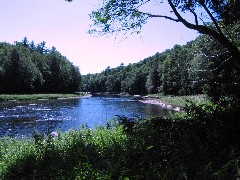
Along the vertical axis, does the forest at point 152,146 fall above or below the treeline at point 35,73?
below

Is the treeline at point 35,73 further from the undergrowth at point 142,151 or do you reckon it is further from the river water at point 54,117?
the undergrowth at point 142,151

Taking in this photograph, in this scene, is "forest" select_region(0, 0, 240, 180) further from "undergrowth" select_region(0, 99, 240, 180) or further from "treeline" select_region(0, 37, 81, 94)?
"treeline" select_region(0, 37, 81, 94)

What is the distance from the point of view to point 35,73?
101125 mm

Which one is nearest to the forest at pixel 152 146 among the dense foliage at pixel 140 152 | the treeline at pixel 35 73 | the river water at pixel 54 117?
the dense foliage at pixel 140 152

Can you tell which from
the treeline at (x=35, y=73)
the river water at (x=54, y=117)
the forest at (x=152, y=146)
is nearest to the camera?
the forest at (x=152, y=146)

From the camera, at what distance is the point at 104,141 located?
11180 mm

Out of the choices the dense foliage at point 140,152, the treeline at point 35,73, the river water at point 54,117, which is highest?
the treeline at point 35,73

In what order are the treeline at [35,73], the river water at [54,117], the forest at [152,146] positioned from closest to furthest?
1. the forest at [152,146]
2. the river water at [54,117]
3. the treeline at [35,73]

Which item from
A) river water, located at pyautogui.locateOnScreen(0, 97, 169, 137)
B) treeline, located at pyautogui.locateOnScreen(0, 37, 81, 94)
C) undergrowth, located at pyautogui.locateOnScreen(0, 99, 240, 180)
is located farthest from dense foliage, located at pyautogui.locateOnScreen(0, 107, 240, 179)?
treeline, located at pyautogui.locateOnScreen(0, 37, 81, 94)

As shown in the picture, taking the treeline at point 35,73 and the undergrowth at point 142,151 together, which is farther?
the treeline at point 35,73

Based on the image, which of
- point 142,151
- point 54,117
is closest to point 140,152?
point 142,151

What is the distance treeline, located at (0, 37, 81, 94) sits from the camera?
92875 mm

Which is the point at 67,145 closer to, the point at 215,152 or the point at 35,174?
the point at 35,174

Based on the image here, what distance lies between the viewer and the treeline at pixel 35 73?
9288cm
